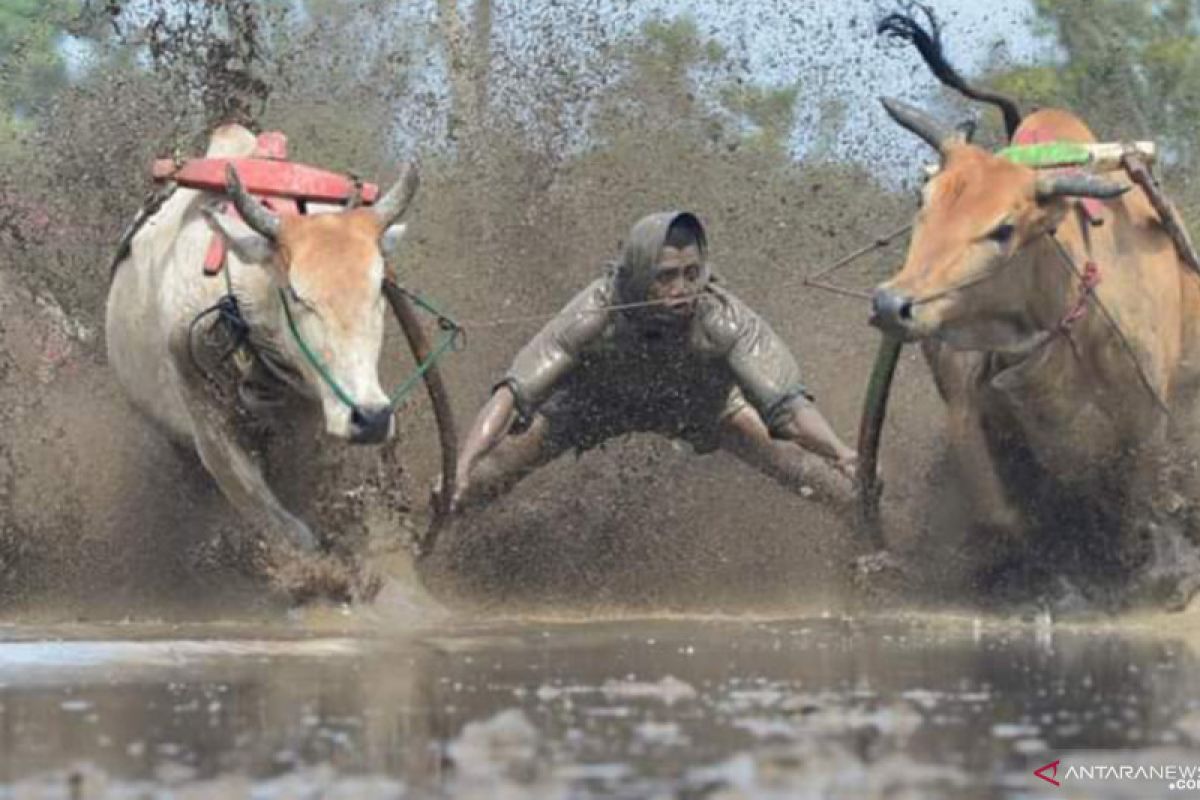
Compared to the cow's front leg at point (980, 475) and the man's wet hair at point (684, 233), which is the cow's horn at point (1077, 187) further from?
the man's wet hair at point (684, 233)

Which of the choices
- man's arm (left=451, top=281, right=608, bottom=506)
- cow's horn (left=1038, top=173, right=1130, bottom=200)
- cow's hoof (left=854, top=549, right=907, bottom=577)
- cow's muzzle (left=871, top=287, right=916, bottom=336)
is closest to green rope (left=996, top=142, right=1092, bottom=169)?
cow's horn (left=1038, top=173, right=1130, bottom=200)

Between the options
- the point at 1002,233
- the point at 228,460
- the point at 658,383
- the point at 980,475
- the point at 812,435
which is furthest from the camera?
the point at 658,383

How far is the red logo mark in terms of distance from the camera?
23.2 ft

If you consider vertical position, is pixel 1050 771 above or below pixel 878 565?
below

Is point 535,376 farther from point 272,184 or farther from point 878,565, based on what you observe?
point 878,565

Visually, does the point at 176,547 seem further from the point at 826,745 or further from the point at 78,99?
the point at 826,745

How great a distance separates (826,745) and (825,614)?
4502mm

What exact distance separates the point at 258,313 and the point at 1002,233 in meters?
2.55

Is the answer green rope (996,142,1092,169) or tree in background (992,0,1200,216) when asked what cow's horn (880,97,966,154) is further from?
tree in background (992,0,1200,216)

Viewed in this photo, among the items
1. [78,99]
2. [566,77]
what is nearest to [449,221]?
[566,77]

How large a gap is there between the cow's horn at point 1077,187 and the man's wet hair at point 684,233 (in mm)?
1405

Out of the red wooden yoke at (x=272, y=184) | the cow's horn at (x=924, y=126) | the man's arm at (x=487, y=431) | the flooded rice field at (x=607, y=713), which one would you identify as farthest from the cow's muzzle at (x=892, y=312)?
the red wooden yoke at (x=272, y=184)

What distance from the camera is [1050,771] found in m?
7.15

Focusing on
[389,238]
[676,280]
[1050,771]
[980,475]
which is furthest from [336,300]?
[1050,771]
